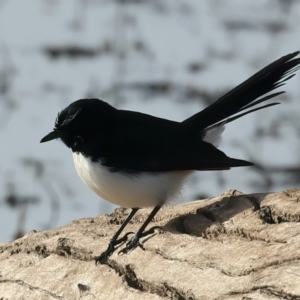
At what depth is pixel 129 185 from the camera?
16.0ft

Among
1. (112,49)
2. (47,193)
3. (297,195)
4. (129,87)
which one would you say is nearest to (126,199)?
(297,195)

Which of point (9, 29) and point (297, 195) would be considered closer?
point (297, 195)

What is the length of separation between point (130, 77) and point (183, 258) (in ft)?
15.5

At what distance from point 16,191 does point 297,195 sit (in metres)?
3.32

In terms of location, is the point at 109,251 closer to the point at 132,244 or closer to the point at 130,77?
the point at 132,244

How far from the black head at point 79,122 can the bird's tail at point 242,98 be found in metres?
0.46

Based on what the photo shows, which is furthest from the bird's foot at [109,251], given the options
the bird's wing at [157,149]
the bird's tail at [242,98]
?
the bird's tail at [242,98]

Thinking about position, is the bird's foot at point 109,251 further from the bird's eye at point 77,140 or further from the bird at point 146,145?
the bird's eye at point 77,140

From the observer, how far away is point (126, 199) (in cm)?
484

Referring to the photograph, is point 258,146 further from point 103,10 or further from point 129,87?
point 103,10

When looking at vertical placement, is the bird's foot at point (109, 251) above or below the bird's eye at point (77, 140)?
below

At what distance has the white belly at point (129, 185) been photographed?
485cm

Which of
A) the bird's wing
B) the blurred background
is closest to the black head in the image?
the bird's wing

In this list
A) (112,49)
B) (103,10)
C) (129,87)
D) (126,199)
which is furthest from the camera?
(103,10)
